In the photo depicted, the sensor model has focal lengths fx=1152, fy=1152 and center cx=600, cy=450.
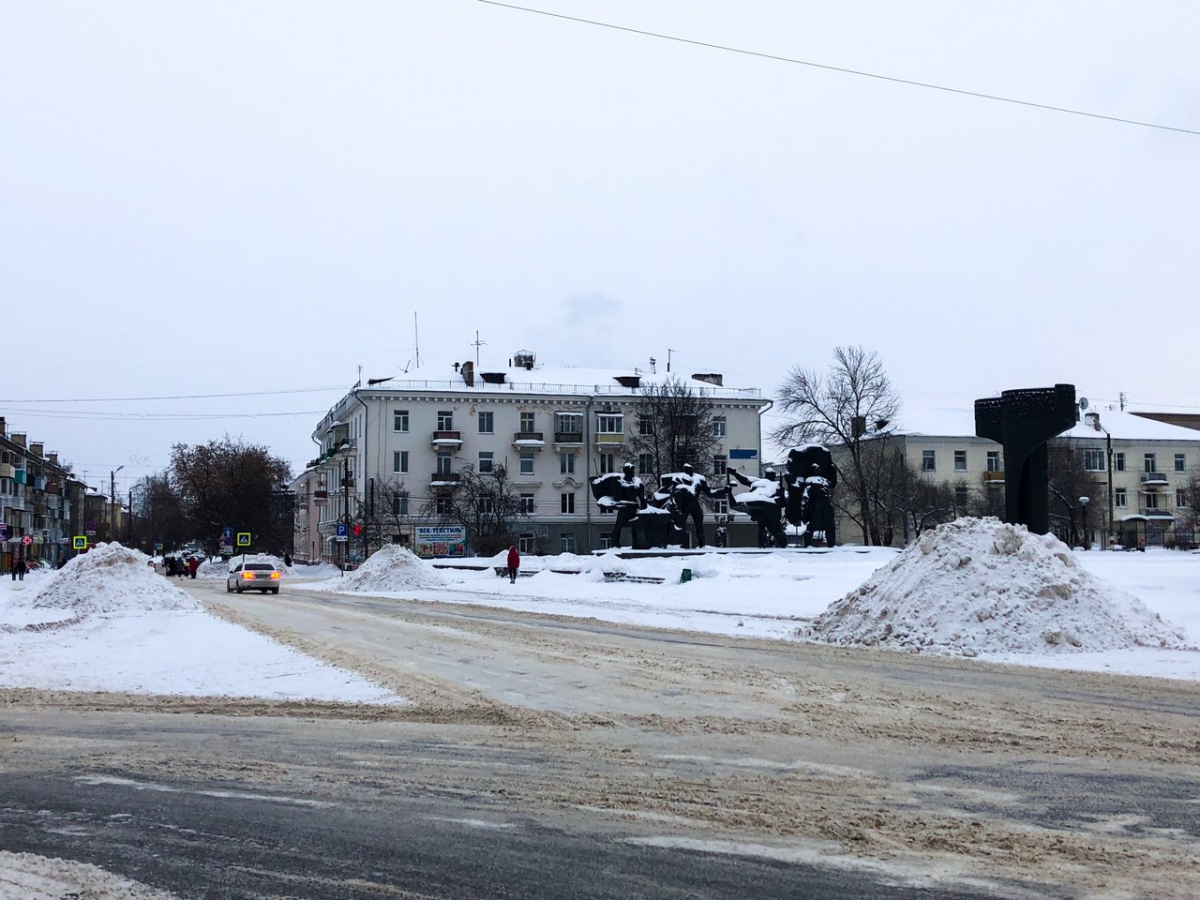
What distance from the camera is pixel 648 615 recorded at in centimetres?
2789

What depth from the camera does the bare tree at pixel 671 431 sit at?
79.0 meters

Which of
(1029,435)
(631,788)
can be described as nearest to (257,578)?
(1029,435)

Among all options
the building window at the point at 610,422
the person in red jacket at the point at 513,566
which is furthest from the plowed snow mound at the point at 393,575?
the building window at the point at 610,422

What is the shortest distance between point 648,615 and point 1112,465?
251ft

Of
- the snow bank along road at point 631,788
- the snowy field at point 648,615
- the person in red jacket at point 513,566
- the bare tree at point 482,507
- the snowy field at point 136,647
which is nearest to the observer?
the snow bank along road at point 631,788

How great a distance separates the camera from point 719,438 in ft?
290

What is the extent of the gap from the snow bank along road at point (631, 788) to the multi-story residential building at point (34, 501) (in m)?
74.5

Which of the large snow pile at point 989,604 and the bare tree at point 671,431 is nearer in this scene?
the large snow pile at point 989,604

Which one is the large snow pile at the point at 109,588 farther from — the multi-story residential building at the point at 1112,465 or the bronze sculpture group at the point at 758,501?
the multi-story residential building at the point at 1112,465

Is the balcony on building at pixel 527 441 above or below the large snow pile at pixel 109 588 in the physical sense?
above

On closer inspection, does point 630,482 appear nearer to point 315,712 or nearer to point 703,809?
point 315,712

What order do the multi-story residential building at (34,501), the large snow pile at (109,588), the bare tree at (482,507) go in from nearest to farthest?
the large snow pile at (109,588) → the bare tree at (482,507) → the multi-story residential building at (34,501)

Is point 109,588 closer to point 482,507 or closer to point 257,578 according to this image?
point 257,578

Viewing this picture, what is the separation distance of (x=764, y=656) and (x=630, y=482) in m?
34.5
